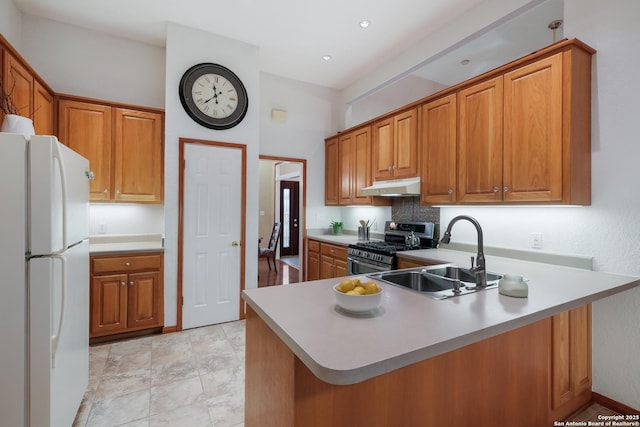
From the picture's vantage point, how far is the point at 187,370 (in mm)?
2434

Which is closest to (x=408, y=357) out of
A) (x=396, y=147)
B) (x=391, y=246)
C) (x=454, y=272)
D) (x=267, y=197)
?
(x=454, y=272)

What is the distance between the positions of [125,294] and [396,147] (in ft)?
10.6

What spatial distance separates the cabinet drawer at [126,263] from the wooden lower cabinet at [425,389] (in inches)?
81.9

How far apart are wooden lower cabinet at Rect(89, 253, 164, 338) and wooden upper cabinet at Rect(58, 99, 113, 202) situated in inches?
28.7

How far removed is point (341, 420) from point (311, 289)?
612 mm

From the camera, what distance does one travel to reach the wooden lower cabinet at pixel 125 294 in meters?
2.82

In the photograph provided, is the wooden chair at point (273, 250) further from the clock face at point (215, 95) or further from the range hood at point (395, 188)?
the clock face at point (215, 95)

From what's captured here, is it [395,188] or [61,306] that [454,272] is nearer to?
[395,188]

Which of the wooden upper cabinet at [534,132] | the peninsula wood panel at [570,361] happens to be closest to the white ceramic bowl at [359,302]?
the peninsula wood panel at [570,361]

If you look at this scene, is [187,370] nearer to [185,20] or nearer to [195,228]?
[195,228]

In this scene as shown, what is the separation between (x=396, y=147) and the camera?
3.42 m

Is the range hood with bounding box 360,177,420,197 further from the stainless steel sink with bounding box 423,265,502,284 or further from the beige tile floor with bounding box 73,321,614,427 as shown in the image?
the beige tile floor with bounding box 73,321,614,427

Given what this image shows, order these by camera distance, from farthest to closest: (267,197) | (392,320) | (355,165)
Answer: (267,197) → (355,165) → (392,320)

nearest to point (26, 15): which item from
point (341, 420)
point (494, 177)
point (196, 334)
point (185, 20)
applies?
point (185, 20)
